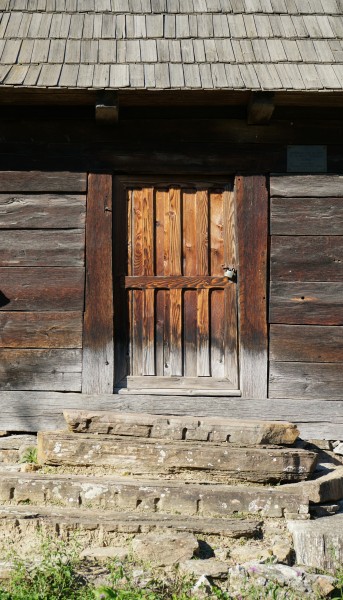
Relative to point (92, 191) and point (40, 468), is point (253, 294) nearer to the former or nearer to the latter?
point (92, 191)

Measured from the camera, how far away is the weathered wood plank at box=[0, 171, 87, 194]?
5555 mm

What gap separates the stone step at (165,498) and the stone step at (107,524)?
0.42 feet

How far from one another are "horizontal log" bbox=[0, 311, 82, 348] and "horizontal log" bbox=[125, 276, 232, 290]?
52cm

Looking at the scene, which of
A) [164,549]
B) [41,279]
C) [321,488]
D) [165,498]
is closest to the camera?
[164,549]

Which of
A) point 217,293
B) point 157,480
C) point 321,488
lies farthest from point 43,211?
point 321,488

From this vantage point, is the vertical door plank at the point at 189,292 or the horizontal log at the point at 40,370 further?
the vertical door plank at the point at 189,292

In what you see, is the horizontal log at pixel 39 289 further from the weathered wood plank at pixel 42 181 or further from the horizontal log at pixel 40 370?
the weathered wood plank at pixel 42 181

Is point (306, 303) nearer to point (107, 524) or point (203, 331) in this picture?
point (203, 331)

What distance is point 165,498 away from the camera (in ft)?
14.1

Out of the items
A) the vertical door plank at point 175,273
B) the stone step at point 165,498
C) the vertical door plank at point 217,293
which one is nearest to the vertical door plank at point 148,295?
the vertical door plank at point 175,273

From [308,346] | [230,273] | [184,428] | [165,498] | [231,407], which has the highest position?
[230,273]

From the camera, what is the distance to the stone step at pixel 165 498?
4285 millimetres

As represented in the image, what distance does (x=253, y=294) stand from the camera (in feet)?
18.0

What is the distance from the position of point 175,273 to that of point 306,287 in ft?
3.54
